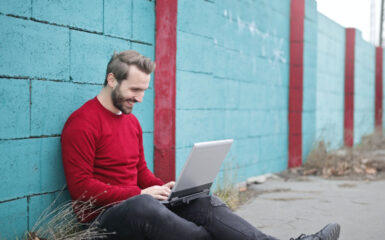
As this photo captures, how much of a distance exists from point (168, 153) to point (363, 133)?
34.6 feet

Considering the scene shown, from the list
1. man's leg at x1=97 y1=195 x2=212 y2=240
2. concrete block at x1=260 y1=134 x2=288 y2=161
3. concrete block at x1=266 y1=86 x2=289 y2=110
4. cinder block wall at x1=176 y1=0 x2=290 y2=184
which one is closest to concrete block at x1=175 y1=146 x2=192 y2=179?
cinder block wall at x1=176 y1=0 x2=290 y2=184

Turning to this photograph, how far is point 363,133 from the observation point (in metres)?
13.2

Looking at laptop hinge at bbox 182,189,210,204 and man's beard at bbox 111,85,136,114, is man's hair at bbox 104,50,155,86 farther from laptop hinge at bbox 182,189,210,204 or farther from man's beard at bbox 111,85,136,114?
laptop hinge at bbox 182,189,210,204

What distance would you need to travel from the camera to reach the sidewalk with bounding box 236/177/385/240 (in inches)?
156

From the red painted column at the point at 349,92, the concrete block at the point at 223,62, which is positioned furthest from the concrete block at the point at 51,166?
the red painted column at the point at 349,92

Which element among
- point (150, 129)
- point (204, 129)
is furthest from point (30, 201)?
point (204, 129)

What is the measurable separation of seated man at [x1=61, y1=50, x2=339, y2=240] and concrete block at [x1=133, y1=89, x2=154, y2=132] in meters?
0.75

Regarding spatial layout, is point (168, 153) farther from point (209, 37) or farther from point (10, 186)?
point (10, 186)

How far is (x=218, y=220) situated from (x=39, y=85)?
1.38 metres

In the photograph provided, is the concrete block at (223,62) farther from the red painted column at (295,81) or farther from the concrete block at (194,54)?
the red painted column at (295,81)

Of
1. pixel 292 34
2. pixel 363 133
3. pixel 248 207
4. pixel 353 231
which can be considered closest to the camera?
pixel 353 231

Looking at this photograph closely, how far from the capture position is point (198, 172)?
2609 millimetres

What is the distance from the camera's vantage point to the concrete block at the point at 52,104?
280 cm

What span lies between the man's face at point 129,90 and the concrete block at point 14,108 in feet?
1.74
